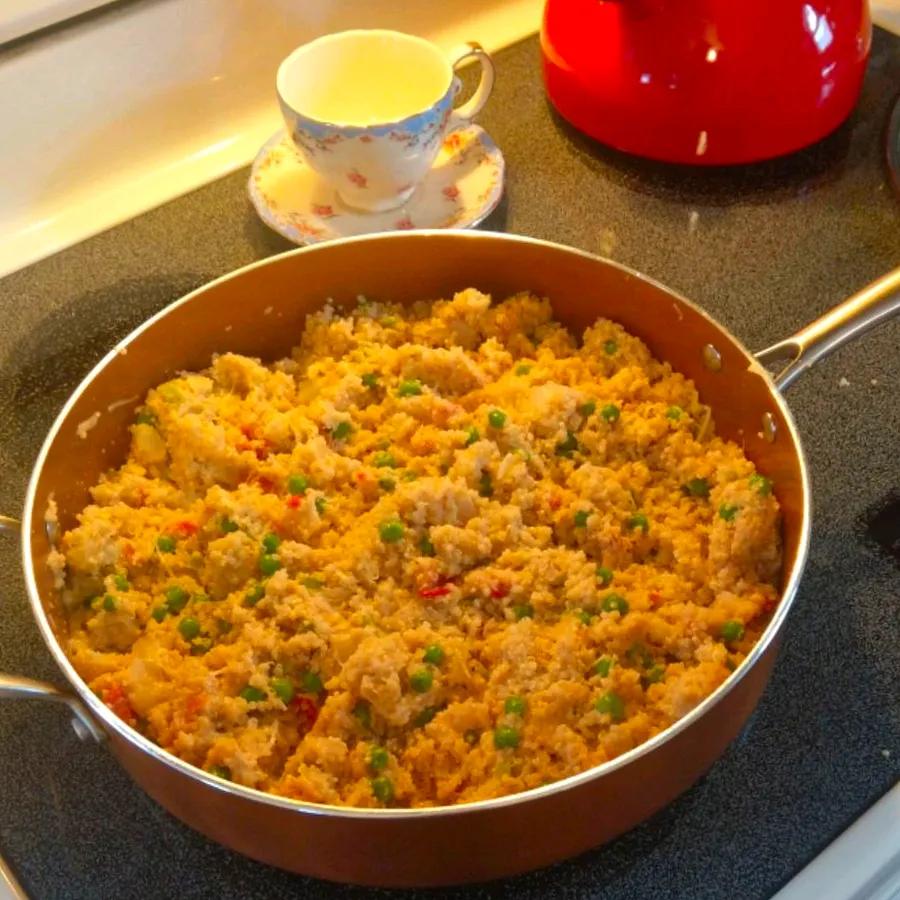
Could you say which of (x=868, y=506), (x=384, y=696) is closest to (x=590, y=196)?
(x=868, y=506)

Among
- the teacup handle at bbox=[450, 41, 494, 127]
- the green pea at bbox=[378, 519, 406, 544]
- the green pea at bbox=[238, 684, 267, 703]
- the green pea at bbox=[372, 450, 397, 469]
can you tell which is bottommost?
the green pea at bbox=[238, 684, 267, 703]

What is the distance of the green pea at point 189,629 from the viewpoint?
809 millimetres

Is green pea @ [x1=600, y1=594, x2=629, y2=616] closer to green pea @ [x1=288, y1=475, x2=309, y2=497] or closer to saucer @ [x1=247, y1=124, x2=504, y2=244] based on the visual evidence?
green pea @ [x1=288, y1=475, x2=309, y2=497]

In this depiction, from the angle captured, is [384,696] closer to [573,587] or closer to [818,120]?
[573,587]

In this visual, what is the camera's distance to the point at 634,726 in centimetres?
72

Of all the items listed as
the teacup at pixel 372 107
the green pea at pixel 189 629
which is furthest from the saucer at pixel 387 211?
the green pea at pixel 189 629

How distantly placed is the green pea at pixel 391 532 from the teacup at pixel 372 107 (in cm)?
45

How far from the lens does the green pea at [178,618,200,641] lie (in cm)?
81

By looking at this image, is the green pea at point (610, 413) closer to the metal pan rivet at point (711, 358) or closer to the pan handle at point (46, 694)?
the metal pan rivet at point (711, 358)

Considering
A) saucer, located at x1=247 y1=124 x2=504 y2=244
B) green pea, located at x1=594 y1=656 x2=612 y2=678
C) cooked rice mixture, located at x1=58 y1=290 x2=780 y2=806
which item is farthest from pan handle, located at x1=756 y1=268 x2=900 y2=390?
saucer, located at x1=247 y1=124 x2=504 y2=244

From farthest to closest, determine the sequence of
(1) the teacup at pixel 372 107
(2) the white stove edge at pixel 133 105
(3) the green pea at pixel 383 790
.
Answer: (2) the white stove edge at pixel 133 105, (1) the teacup at pixel 372 107, (3) the green pea at pixel 383 790

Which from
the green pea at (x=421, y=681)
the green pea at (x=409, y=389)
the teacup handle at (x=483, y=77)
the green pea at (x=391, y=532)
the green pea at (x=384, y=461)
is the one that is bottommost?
the green pea at (x=421, y=681)

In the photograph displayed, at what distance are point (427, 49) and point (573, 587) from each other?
668mm

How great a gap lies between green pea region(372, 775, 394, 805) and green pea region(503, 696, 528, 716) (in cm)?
9
